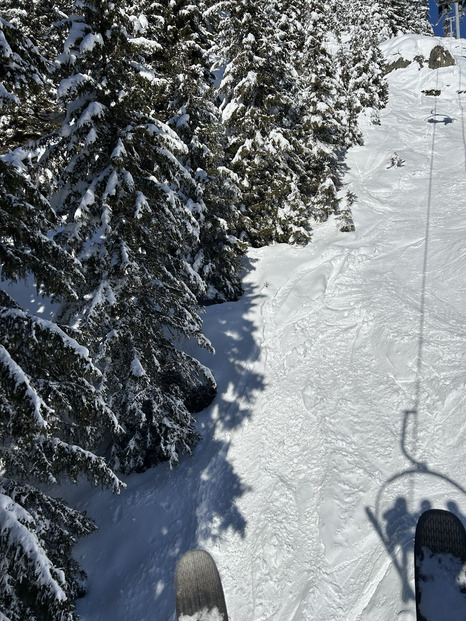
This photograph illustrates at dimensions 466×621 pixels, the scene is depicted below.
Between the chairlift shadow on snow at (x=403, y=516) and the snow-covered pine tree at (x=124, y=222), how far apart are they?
471cm

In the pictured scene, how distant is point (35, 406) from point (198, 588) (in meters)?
3.88

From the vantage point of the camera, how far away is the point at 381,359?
1044 centimetres

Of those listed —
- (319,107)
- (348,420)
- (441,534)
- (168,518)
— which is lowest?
(168,518)

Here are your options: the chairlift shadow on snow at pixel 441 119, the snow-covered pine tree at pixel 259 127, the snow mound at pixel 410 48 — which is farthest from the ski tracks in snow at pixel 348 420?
the snow mound at pixel 410 48

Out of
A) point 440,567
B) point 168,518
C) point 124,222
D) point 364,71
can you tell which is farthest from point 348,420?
point 364,71

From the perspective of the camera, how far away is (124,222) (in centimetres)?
834

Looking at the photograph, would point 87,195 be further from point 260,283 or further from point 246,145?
point 246,145

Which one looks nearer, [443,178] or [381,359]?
[381,359]

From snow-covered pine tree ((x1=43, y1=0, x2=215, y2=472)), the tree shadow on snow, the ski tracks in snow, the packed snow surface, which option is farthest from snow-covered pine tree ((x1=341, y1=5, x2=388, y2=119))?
the tree shadow on snow

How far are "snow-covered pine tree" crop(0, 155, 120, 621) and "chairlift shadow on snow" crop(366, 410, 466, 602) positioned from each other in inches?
193

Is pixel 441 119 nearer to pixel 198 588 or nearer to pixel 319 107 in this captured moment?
pixel 319 107

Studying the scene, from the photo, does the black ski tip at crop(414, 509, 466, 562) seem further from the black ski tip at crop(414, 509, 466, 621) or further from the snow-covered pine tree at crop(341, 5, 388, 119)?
the snow-covered pine tree at crop(341, 5, 388, 119)

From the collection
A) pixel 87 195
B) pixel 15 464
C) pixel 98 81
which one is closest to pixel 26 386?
pixel 15 464

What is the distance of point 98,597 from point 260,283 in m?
12.1
